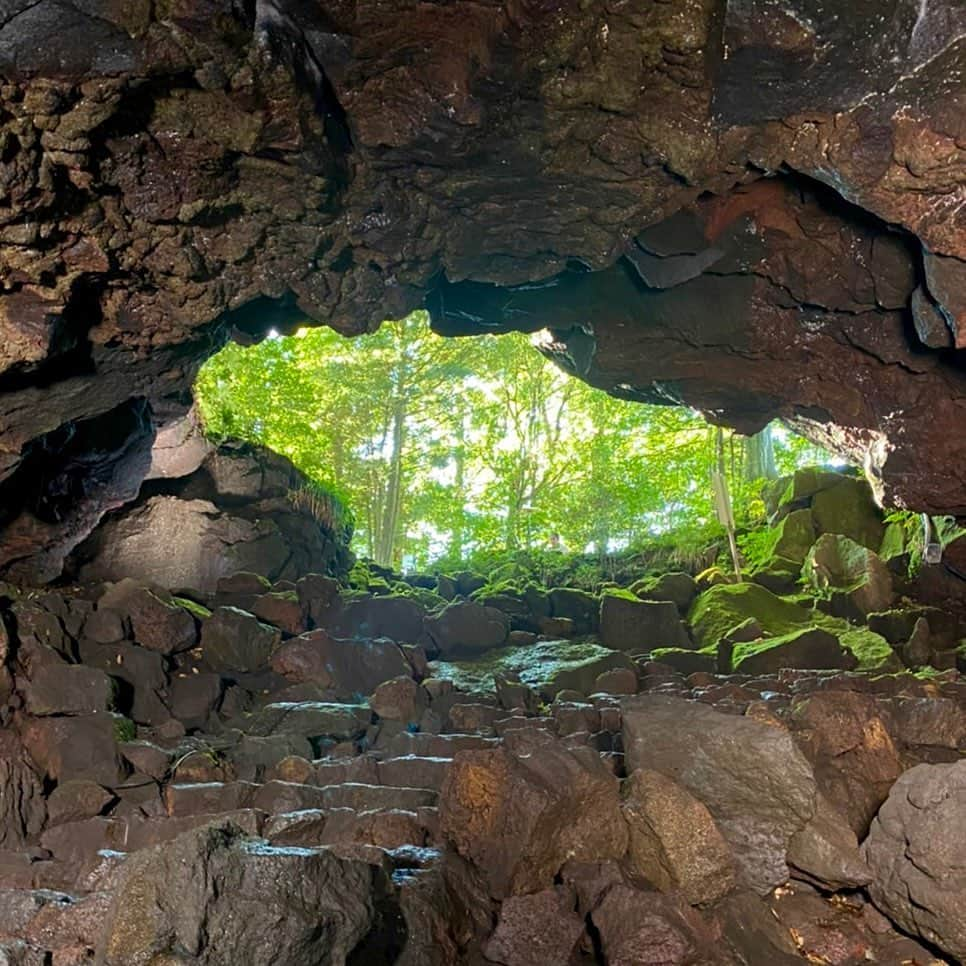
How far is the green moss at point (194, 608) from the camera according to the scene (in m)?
9.59

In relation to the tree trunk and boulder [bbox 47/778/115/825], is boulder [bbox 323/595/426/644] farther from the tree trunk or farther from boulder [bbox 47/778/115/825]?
the tree trunk

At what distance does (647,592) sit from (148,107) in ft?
37.0

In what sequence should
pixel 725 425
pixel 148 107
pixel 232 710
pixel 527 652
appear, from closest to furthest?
pixel 148 107
pixel 232 710
pixel 725 425
pixel 527 652

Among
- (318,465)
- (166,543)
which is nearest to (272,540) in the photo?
(166,543)

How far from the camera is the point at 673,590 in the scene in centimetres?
1366

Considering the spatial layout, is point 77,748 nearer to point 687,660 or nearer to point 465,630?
point 465,630

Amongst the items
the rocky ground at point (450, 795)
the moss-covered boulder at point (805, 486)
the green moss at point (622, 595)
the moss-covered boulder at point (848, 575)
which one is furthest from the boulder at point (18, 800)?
the moss-covered boulder at point (805, 486)

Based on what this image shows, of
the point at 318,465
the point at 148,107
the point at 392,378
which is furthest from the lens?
the point at 392,378

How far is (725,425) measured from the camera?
10602 mm

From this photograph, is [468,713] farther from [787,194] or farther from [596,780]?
[787,194]

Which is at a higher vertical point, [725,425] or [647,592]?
[725,425]

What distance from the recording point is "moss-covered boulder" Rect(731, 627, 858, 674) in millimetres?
10359

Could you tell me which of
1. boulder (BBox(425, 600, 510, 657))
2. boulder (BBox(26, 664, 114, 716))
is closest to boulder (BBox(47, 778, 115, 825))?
boulder (BBox(26, 664, 114, 716))

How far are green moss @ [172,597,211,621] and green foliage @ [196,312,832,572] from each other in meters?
4.90
